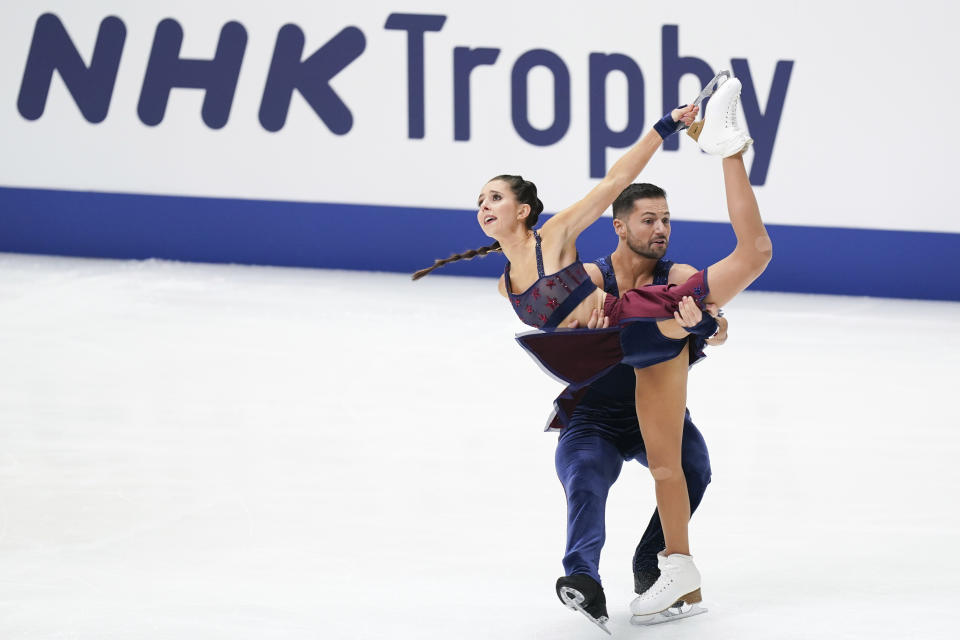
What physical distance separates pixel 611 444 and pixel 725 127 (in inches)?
29.0

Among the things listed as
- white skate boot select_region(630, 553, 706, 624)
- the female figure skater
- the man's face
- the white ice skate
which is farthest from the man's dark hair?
the white ice skate

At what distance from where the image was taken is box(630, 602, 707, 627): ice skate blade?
299cm

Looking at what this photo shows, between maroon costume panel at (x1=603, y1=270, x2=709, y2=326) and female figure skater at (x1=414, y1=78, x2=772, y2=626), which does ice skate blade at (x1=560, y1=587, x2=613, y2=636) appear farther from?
maroon costume panel at (x1=603, y1=270, x2=709, y2=326)

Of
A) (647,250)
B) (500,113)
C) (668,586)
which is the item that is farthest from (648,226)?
(500,113)

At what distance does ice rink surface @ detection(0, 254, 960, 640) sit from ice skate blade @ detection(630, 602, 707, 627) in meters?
0.04

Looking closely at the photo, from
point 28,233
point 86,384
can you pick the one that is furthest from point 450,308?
point 28,233

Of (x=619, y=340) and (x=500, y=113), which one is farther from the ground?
(x=500, y=113)

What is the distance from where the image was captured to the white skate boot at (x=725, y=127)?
2666 mm

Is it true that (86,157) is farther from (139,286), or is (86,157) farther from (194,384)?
(194,384)

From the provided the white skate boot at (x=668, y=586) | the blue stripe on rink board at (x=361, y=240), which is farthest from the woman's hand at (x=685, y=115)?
the blue stripe on rink board at (x=361, y=240)

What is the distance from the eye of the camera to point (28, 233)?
7785 mm

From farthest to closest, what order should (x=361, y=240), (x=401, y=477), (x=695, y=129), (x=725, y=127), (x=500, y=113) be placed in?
1. (x=361, y=240)
2. (x=500, y=113)
3. (x=401, y=477)
4. (x=695, y=129)
5. (x=725, y=127)

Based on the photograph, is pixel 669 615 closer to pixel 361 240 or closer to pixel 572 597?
pixel 572 597

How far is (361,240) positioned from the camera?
300 inches
